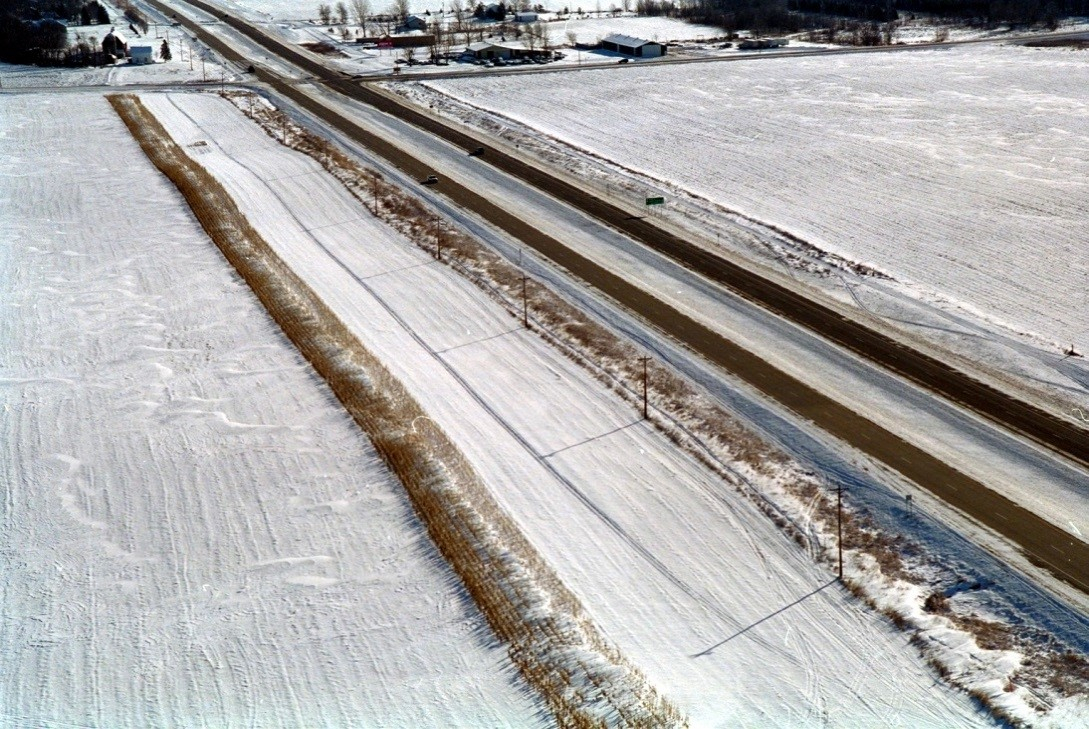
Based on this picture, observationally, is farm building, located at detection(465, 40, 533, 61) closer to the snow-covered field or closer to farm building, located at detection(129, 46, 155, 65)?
the snow-covered field

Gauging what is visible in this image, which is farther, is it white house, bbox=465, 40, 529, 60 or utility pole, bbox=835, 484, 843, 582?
white house, bbox=465, 40, 529, 60

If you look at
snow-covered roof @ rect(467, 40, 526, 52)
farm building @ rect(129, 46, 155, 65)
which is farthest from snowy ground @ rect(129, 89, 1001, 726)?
farm building @ rect(129, 46, 155, 65)

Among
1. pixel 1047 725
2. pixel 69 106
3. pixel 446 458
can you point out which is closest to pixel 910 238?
pixel 446 458

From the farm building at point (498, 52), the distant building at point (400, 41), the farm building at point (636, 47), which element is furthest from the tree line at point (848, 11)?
the distant building at point (400, 41)

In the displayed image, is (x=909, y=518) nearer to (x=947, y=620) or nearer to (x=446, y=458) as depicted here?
(x=947, y=620)

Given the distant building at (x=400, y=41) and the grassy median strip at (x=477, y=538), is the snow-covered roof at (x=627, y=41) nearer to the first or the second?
the distant building at (x=400, y=41)

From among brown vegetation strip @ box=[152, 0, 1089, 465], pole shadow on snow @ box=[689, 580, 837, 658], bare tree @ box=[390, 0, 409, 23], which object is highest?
bare tree @ box=[390, 0, 409, 23]

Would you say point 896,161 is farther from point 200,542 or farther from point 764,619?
point 200,542

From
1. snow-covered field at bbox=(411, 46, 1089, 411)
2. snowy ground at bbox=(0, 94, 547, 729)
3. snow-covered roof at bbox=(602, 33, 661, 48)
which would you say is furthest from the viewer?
snow-covered roof at bbox=(602, 33, 661, 48)
